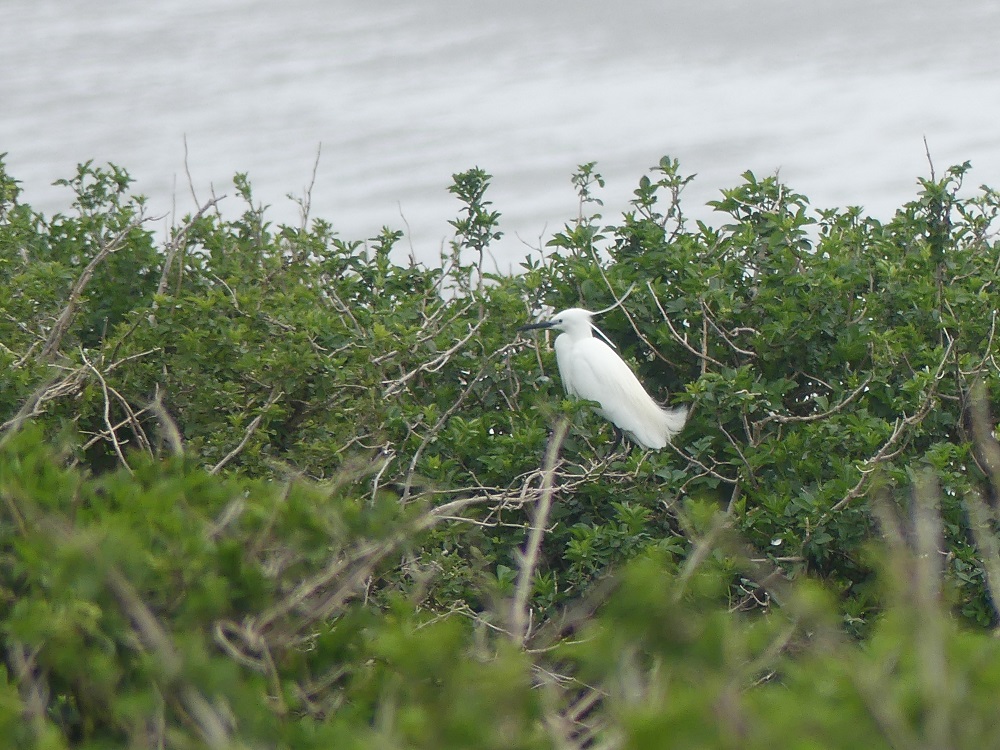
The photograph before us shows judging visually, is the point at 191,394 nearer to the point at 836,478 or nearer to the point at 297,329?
the point at 297,329

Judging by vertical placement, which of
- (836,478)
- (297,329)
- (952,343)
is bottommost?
(836,478)

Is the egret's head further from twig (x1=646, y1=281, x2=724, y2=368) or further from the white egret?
twig (x1=646, y1=281, x2=724, y2=368)

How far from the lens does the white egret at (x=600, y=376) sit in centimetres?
443

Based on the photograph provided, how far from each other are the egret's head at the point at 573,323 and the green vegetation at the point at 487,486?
0.09 m

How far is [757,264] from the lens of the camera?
4379 mm

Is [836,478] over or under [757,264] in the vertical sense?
under

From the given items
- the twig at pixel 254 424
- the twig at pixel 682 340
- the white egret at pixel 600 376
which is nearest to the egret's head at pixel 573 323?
the white egret at pixel 600 376

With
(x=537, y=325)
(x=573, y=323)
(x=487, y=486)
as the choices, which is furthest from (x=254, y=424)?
(x=573, y=323)

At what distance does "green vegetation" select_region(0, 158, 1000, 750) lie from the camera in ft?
5.03

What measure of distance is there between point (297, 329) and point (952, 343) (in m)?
1.84

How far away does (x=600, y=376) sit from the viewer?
178 inches

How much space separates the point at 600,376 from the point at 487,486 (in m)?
0.78

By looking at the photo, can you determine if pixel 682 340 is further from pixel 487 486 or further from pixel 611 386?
pixel 487 486

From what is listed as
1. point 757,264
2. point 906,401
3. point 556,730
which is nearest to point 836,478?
point 906,401
